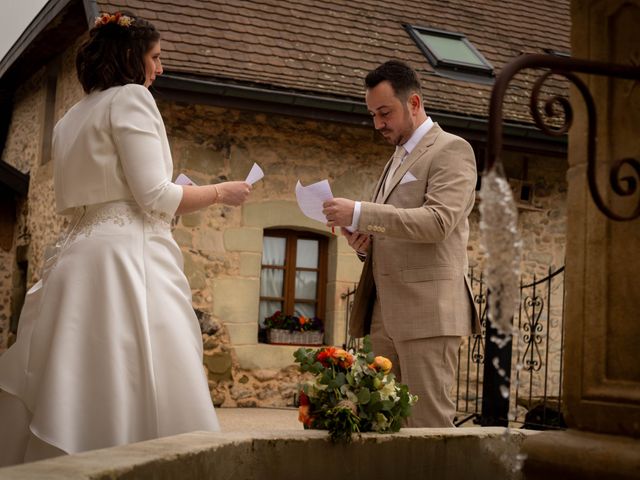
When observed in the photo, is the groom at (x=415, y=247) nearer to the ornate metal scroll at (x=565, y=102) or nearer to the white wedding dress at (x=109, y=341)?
the white wedding dress at (x=109, y=341)

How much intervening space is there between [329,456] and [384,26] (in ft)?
30.4

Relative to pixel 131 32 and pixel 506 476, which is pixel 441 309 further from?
pixel 131 32

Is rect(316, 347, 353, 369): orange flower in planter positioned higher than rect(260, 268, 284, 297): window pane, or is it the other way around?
rect(260, 268, 284, 297): window pane

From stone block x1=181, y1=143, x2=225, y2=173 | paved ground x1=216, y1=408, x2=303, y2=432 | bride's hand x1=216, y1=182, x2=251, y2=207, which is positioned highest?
stone block x1=181, y1=143, x2=225, y2=173

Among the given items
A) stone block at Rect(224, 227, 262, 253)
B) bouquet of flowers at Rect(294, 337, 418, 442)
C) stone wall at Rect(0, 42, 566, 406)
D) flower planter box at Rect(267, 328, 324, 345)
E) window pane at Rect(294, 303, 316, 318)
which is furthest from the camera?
window pane at Rect(294, 303, 316, 318)

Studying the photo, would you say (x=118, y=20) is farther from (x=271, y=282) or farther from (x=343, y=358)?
(x=271, y=282)

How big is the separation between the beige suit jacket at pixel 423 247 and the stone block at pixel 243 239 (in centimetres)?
578

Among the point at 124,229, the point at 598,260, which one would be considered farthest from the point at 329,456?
the point at 124,229

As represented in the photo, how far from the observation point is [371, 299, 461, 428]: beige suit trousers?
3.52 meters

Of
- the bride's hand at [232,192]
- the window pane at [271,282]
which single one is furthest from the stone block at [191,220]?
the bride's hand at [232,192]

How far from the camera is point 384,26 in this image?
37.1ft

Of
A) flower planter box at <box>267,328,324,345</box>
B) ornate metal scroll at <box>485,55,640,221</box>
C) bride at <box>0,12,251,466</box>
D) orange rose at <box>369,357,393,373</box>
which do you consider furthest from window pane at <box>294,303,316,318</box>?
ornate metal scroll at <box>485,55,640,221</box>

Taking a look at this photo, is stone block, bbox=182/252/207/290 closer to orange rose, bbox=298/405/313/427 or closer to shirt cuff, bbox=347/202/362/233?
shirt cuff, bbox=347/202/362/233

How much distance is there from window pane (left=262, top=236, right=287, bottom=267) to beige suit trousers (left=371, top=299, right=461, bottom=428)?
649 cm
